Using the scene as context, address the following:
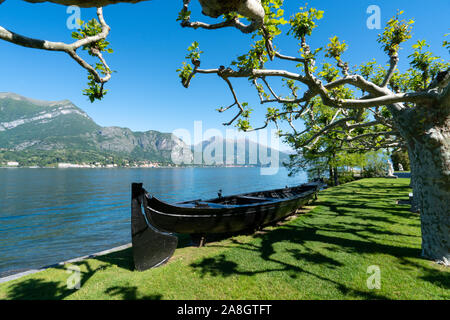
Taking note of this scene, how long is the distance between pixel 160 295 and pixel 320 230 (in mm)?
6769

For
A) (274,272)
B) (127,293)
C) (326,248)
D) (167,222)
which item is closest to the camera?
(127,293)

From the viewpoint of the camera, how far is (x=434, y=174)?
5090mm

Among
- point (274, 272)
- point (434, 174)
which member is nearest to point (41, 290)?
point (274, 272)

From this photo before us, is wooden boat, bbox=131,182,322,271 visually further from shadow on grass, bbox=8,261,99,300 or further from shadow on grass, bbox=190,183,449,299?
shadow on grass, bbox=8,261,99,300

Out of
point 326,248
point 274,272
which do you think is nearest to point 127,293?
point 274,272

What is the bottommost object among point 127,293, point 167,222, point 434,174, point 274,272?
point 127,293

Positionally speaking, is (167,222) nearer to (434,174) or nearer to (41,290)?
(41,290)

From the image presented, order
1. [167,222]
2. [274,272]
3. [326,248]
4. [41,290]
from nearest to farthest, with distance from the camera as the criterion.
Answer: [41,290] → [274,272] → [326,248] → [167,222]

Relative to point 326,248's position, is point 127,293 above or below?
below

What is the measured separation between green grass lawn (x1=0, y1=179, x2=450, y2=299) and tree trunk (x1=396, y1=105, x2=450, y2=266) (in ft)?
2.01

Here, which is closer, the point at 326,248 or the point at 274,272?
the point at 274,272

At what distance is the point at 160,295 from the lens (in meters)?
4.36

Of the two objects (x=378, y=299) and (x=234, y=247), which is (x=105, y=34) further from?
(x=378, y=299)

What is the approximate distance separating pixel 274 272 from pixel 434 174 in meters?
4.96
